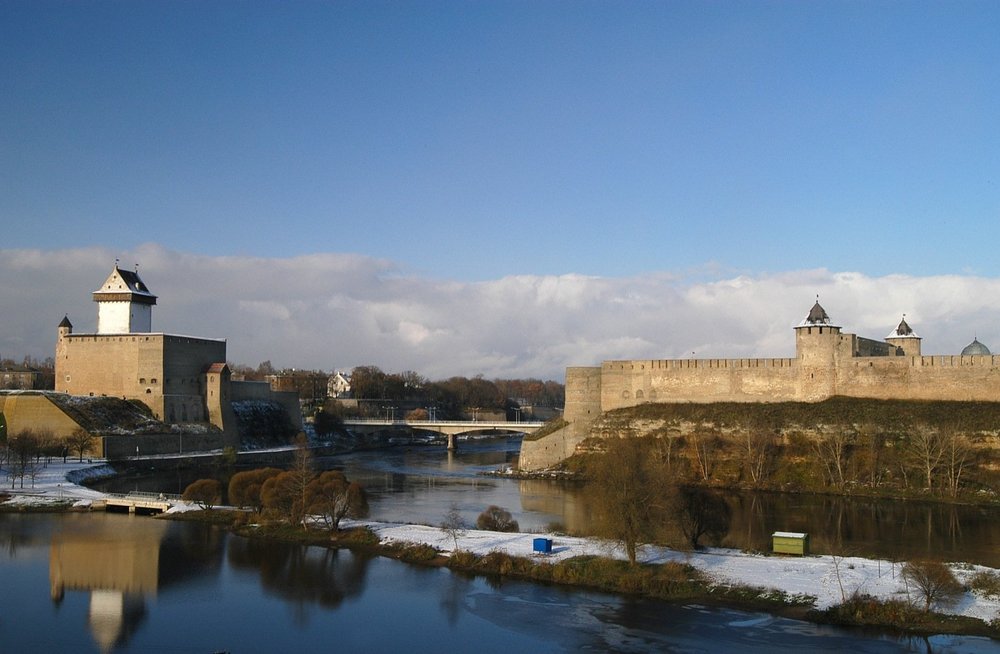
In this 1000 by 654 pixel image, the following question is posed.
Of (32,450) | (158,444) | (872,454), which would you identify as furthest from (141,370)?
(872,454)

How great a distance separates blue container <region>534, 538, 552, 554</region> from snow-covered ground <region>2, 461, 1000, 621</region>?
0.14 metres

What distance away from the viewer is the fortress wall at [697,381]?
37.7 meters

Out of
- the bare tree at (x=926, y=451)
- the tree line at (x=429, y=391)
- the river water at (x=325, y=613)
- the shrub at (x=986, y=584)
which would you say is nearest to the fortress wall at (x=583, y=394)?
the bare tree at (x=926, y=451)

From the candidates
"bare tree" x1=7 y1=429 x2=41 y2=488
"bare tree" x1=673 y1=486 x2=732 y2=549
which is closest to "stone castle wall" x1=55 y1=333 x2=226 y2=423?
"bare tree" x1=7 y1=429 x2=41 y2=488

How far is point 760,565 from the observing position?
685 inches

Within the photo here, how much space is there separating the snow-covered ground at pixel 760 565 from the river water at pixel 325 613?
1298mm

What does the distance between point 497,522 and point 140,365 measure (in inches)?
1249

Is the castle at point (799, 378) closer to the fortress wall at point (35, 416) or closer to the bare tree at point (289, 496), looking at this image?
the bare tree at point (289, 496)

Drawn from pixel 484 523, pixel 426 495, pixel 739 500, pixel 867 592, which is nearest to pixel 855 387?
pixel 739 500

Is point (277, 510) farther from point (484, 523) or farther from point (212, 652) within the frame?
point (212, 652)

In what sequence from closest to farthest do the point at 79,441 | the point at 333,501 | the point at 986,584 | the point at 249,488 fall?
1. the point at 986,584
2. the point at 333,501
3. the point at 249,488
4. the point at 79,441

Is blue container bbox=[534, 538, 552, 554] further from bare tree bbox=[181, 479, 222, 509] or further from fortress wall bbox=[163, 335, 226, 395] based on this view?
fortress wall bbox=[163, 335, 226, 395]

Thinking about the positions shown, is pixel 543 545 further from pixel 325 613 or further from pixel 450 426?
pixel 450 426

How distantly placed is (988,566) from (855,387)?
63.6ft
